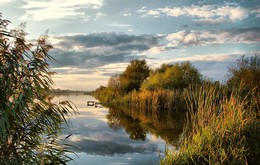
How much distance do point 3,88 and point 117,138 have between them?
9.13m

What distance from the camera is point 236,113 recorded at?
7.93m

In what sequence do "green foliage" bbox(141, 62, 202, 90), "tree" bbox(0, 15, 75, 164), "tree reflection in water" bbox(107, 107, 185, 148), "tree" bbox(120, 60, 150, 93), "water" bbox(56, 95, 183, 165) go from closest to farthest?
1. "tree" bbox(0, 15, 75, 164)
2. "water" bbox(56, 95, 183, 165)
3. "tree reflection in water" bbox(107, 107, 185, 148)
4. "green foliage" bbox(141, 62, 202, 90)
5. "tree" bbox(120, 60, 150, 93)

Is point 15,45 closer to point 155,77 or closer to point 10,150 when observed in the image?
point 10,150

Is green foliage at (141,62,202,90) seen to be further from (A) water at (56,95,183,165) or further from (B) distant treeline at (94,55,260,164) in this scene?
(A) water at (56,95,183,165)

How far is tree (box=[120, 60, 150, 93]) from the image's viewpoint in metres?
36.0

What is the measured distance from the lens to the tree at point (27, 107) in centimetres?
446

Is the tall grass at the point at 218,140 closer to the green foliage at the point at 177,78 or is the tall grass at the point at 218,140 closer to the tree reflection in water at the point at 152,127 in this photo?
the tree reflection in water at the point at 152,127

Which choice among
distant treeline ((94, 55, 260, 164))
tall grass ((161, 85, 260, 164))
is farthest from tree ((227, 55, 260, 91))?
tall grass ((161, 85, 260, 164))

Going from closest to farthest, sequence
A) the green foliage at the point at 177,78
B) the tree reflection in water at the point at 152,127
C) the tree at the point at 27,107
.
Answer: the tree at the point at 27,107 < the tree reflection in water at the point at 152,127 < the green foliage at the point at 177,78

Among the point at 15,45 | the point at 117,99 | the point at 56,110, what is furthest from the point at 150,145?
the point at 117,99

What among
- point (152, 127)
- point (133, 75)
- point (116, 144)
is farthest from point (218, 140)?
point (133, 75)

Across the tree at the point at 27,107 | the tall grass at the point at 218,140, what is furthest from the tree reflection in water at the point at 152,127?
the tree at the point at 27,107

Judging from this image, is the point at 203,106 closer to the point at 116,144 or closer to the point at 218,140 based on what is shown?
the point at 218,140

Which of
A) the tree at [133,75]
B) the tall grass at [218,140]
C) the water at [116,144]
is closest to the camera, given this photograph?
the tall grass at [218,140]
